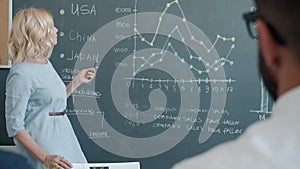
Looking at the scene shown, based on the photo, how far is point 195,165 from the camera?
1.84 ft

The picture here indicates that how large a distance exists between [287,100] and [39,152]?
2.42 m

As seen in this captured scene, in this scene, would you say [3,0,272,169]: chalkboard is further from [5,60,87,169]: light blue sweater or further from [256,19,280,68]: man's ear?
[256,19,280,68]: man's ear

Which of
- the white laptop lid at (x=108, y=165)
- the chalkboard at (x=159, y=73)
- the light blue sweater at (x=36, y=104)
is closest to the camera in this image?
the light blue sweater at (x=36, y=104)

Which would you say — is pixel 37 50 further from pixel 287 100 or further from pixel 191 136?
pixel 287 100

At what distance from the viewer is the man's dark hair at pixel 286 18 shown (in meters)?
0.55

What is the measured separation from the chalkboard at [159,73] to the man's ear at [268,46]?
2724 mm

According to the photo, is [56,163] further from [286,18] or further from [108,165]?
[286,18]

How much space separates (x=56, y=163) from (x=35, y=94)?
15.8 inches

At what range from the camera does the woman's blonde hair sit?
9.26ft

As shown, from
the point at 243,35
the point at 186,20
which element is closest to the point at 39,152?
the point at 186,20

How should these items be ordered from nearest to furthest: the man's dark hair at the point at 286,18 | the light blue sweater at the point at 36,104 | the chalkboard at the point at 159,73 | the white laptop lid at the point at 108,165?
the man's dark hair at the point at 286,18 < the light blue sweater at the point at 36,104 < the white laptop lid at the point at 108,165 < the chalkboard at the point at 159,73

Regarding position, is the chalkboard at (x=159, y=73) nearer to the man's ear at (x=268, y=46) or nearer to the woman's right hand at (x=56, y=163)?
the woman's right hand at (x=56, y=163)

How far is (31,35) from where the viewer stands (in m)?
A: 2.81

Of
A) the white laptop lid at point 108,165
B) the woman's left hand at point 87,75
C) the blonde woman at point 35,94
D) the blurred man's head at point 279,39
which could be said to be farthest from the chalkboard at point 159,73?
the blurred man's head at point 279,39
